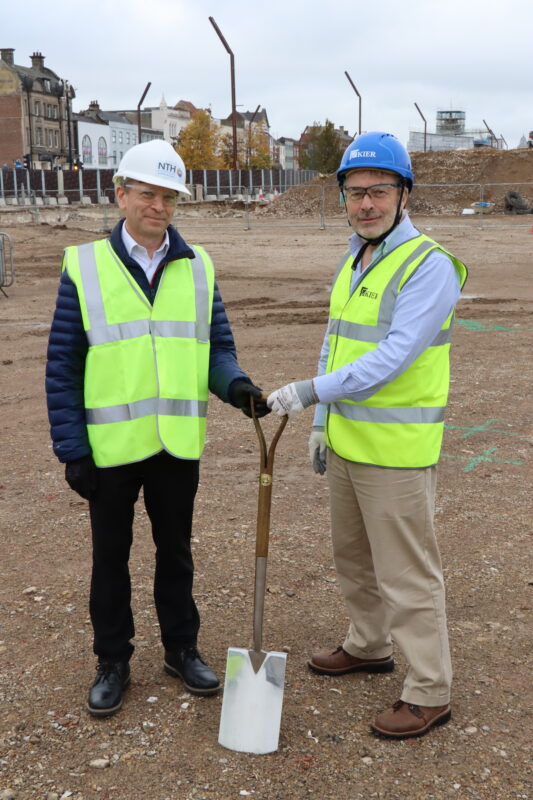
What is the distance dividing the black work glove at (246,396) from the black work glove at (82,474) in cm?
61

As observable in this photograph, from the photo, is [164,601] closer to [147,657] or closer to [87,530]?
[147,657]

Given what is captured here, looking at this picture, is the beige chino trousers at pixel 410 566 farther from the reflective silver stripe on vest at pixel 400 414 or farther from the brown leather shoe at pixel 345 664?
the brown leather shoe at pixel 345 664

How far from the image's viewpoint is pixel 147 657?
160 inches

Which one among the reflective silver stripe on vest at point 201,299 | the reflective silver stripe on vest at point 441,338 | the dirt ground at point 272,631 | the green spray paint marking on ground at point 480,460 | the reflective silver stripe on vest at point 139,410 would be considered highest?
the reflective silver stripe on vest at point 201,299

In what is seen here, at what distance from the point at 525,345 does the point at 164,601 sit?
8539 millimetres

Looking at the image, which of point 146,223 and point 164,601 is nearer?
point 146,223

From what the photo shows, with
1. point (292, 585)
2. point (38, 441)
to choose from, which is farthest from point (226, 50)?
point (292, 585)

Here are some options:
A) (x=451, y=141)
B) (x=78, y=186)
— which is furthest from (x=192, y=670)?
(x=451, y=141)

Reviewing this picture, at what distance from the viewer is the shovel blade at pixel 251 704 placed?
3.32 m

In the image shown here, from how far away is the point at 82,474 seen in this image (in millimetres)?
3375

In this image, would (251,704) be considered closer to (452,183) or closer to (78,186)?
(452,183)

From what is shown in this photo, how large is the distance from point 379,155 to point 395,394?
871mm

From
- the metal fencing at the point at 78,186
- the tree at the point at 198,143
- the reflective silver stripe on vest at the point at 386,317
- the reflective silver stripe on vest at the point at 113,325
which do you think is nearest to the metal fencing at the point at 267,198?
the metal fencing at the point at 78,186

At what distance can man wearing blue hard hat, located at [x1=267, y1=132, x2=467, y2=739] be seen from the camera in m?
3.16
